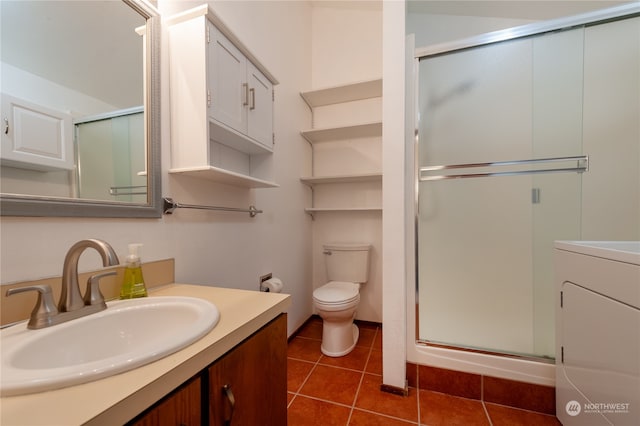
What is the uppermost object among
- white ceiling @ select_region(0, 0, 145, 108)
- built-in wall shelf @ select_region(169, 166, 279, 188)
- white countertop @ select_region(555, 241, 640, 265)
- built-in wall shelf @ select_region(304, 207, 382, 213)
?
white ceiling @ select_region(0, 0, 145, 108)

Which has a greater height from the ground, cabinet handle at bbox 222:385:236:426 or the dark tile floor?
cabinet handle at bbox 222:385:236:426

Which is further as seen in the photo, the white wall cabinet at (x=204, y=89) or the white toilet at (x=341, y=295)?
the white toilet at (x=341, y=295)

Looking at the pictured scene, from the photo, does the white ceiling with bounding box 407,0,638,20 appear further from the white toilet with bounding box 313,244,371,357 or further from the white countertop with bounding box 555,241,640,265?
the white toilet with bounding box 313,244,371,357

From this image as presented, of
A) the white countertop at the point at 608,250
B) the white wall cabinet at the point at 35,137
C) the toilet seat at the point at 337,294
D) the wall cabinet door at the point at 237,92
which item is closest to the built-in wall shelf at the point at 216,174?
the wall cabinet door at the point at 237,92

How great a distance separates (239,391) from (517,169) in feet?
6.40

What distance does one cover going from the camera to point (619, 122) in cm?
169

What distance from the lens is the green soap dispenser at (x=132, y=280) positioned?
0.80m

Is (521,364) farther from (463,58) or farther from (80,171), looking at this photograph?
(80,171)

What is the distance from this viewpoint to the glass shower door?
1.58 meters

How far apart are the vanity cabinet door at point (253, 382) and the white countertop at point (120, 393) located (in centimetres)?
5

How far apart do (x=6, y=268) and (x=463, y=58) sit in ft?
7.62

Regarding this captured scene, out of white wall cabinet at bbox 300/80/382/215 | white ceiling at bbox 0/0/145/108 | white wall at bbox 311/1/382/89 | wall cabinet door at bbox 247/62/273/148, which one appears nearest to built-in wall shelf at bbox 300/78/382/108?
white wall cabinet at bbox 300/80/382/215

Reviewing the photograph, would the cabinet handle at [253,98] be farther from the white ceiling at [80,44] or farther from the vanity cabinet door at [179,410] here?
the vanity cabinet door at [179,410]

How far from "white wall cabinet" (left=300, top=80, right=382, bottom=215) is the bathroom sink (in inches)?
65.2
